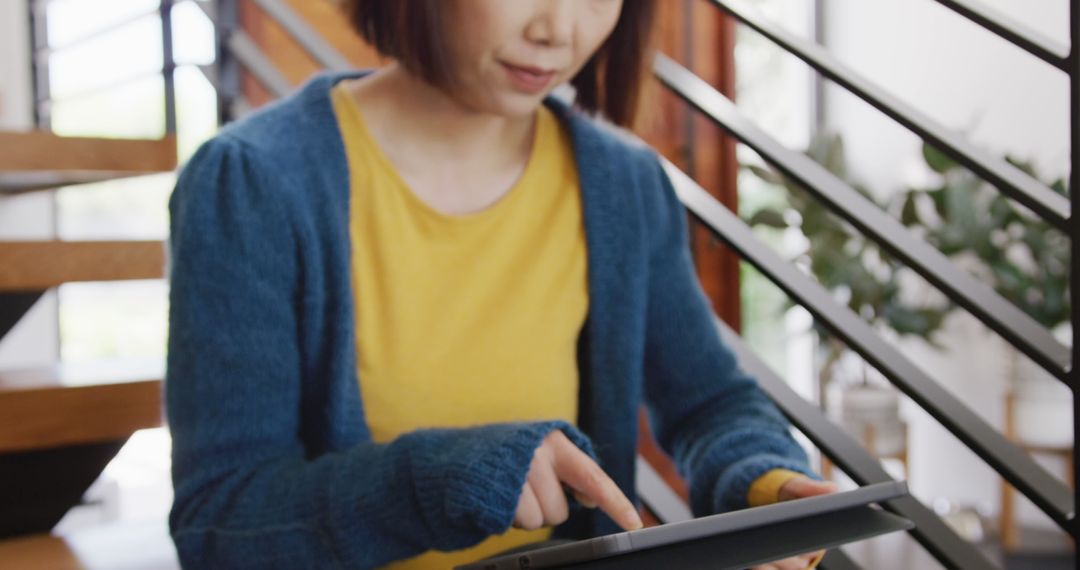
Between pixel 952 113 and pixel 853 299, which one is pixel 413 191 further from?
pixel 952 113

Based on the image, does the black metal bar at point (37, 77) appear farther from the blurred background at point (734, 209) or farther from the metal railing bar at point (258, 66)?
the metal railing bar at point (258, 66)

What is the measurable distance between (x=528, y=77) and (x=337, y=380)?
0.28 m

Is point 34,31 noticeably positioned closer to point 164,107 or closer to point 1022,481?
Answer: point 164,107

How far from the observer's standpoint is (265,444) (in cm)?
73

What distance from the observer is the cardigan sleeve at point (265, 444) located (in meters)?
0.62

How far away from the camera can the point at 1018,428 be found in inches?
128

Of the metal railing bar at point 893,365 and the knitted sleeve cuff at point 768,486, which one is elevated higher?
the metal railing bar at point 893,365

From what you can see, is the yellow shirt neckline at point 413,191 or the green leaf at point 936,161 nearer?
the yellow shirt neckline at point 413,191

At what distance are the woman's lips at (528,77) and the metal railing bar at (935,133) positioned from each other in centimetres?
27

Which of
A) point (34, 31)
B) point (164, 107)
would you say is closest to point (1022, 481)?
point (164, 107)

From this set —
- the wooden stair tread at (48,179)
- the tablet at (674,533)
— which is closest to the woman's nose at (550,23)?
the tablet at (674,533)

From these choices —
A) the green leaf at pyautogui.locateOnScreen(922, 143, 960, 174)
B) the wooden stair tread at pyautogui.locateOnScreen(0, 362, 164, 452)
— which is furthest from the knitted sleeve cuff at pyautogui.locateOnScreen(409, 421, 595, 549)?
the green leaf at pyautogui.locateOnScreen(922, 143, 960, 174)

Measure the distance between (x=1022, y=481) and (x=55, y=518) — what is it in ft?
2.97

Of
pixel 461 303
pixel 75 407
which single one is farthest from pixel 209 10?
pixel 461 303
